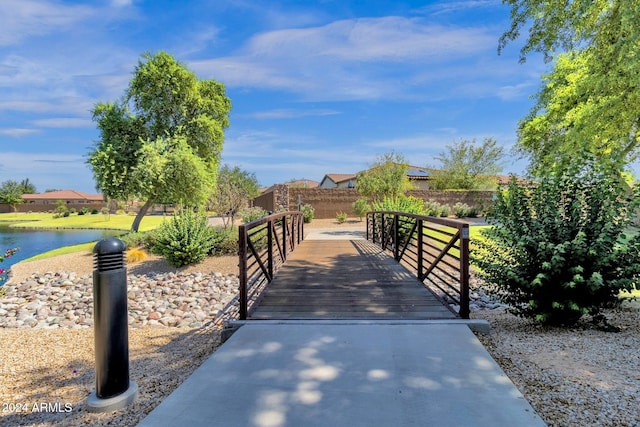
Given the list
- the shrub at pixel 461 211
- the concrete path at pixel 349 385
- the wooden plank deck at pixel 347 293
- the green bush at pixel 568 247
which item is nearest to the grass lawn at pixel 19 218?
the shrub at pixel 461 211

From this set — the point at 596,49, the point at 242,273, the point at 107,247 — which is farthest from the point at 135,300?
the point at 596,49

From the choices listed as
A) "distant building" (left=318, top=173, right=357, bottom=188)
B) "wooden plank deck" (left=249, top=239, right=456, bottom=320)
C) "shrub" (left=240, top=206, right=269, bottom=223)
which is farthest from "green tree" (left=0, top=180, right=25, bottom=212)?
"wooden plank deck" (left=249, top=239, right=456, bottom=320)

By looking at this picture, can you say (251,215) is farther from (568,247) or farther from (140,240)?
(568,247)

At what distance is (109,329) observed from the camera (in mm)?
2416

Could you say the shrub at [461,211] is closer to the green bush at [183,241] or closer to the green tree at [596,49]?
the green tree at [596,49]

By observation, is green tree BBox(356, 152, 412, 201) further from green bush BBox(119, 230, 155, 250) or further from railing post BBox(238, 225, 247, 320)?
railing post BBox(238, 225, 247, 320)

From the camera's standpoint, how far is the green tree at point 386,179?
19.6 metres

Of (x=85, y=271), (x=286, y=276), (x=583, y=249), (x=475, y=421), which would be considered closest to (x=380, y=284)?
(x=286, y=276)

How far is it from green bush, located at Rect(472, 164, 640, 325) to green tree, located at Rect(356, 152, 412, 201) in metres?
15.1

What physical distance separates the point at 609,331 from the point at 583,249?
1022mm

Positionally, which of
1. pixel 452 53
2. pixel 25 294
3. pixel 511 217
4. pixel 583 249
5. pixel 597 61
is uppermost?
pixel 452 53

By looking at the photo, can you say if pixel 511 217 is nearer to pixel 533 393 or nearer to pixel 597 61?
pixel 533 393

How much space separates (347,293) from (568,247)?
2562mm

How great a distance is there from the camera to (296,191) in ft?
79.0
